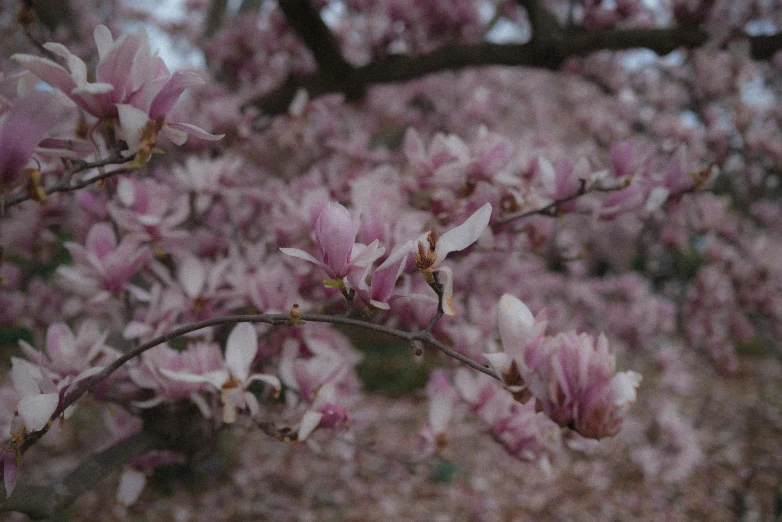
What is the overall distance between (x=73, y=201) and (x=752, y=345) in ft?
31.0

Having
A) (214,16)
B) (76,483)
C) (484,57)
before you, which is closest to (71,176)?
(76,483)

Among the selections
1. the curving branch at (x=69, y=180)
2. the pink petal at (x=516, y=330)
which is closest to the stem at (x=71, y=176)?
the curving branch at (x=69, y=180)

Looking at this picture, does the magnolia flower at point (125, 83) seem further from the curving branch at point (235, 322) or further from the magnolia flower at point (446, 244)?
the magnolia flower at point (446, 244)

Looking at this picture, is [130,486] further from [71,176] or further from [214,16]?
[214,16]

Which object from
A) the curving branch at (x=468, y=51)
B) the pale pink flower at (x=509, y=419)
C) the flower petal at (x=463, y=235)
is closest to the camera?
the flower petal at (x=463, y=235)

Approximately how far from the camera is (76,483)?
1.07 m

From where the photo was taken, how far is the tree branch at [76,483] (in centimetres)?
94

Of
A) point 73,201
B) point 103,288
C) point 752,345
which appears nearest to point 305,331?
point 103,288

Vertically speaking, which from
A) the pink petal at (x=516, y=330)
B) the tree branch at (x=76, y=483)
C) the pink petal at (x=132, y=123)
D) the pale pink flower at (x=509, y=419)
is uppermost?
the pink petal at (x=132, y=123)

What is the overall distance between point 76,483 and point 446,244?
3.06 ft

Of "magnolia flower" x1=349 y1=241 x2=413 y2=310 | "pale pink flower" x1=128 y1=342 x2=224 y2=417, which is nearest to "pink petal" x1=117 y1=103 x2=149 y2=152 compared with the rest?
"magnolia flower" x1=349 y1=241 x2=413 y2=310

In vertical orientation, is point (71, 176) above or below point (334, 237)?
above

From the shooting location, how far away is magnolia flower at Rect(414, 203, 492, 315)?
77 centimetres

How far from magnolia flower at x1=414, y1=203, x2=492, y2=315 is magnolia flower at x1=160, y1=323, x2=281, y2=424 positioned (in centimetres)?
39
